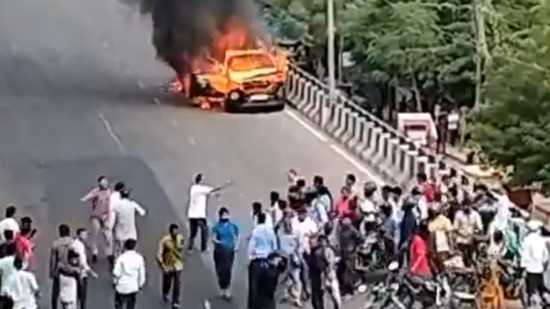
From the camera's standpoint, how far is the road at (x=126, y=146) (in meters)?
25.8

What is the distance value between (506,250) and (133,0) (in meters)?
30.1

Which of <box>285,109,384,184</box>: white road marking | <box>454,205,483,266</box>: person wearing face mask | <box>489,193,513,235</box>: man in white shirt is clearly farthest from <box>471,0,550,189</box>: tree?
<box>454,205,483,266</box>: person wearing face mask

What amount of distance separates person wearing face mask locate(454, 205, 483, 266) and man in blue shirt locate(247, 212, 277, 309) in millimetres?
2791

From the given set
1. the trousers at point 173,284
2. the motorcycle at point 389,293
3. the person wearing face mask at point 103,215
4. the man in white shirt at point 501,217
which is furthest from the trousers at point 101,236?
the man in white shirt at point 501,217

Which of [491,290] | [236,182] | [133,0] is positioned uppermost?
[133,0]

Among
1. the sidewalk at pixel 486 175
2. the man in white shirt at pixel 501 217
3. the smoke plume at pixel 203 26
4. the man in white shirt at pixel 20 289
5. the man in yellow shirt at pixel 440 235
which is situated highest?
the smoke plume at pixel 203 26

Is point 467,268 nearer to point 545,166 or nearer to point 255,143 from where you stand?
point 545,166

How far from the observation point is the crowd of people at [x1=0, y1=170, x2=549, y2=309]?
59.3 feet

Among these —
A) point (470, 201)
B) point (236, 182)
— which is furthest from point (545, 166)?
point (470, 201)

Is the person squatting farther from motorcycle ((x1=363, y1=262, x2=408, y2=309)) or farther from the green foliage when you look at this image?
the green foliage

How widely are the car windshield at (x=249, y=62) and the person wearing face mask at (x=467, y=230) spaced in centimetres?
1762

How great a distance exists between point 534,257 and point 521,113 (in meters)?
10.2

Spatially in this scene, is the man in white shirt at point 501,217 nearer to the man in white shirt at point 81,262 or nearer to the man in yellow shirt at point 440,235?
the man in yellow shirt at point 440,235

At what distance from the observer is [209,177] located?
30047 millimetres
